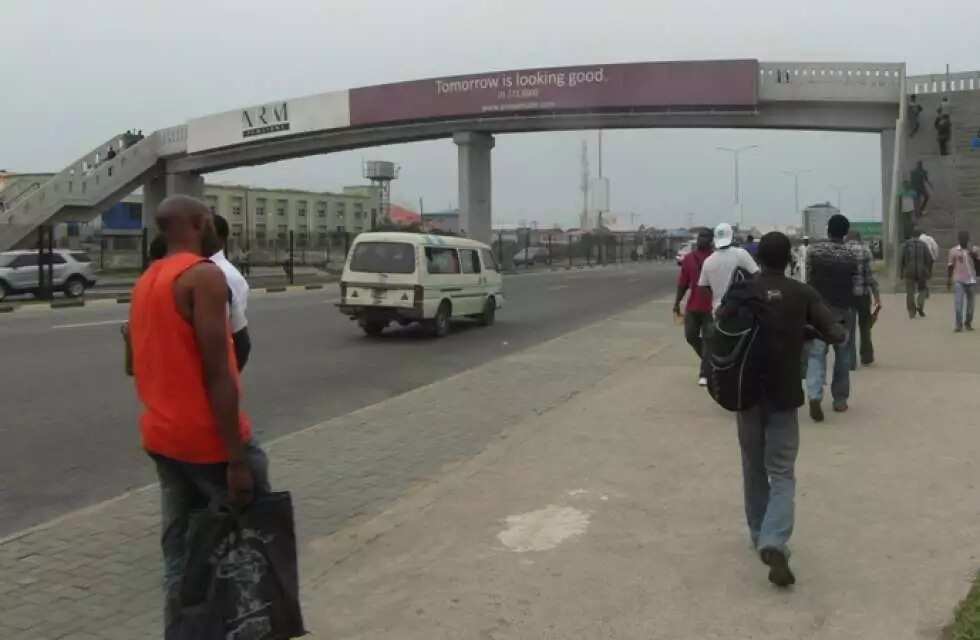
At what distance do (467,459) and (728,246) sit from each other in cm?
319

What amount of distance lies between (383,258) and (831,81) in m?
26.2

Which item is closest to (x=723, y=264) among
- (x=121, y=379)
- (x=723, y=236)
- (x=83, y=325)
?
(x=723, y=236)

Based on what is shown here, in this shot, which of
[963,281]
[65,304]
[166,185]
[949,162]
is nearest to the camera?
[963,281]

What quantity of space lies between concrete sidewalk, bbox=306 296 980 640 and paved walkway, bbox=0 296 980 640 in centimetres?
1

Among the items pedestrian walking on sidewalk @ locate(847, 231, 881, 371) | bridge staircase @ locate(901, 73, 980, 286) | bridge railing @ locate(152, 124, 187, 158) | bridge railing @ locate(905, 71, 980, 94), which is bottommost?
pedestrian walking on sidewalk @ locate(847, 231, 881, 371)

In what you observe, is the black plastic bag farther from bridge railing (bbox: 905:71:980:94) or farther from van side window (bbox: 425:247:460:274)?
bridge railing (bbox: 905:71:980:94)

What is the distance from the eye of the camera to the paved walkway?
400cm

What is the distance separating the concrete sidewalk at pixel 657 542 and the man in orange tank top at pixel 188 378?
40.4 inches

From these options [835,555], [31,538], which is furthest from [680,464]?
[31,538]

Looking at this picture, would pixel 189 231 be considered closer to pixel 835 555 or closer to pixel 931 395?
pixel 835 555

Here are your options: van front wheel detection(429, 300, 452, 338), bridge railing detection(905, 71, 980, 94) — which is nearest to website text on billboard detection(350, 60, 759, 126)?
bridge railing detection(905, 71, 980, 94)

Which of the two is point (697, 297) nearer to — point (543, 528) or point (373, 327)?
point (543, 528)

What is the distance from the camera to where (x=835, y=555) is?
4641 mm

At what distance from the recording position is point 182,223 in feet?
10.8
